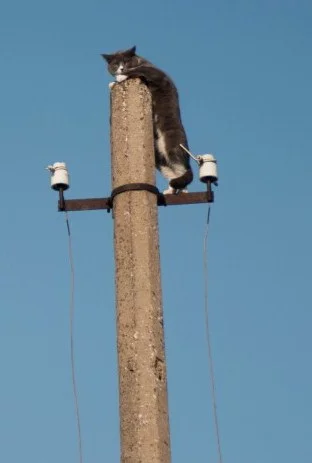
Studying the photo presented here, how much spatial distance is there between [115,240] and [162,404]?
0.85 m

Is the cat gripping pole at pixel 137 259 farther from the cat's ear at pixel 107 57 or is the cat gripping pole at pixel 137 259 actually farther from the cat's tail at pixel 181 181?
the cat's ear at pixel 107 57

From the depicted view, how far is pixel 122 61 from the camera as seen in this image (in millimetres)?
7020

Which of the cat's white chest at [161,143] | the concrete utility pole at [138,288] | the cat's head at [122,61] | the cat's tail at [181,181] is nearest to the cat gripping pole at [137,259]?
the concrete utility pole at [138,288]

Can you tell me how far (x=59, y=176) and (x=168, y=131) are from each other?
111 centimetres

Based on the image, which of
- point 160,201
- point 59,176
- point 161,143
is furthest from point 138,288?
point 161,143

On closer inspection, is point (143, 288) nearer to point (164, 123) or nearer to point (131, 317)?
point (131, 317)

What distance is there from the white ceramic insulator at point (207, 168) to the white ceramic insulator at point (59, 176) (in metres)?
0.72

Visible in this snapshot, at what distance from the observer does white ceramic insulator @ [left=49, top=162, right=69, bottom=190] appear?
515 cm

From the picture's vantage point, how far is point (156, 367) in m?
4.36

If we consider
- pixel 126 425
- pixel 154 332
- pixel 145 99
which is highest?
pixel 145 99

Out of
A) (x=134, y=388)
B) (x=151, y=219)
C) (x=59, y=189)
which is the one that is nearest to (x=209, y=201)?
(x=151, y=219)

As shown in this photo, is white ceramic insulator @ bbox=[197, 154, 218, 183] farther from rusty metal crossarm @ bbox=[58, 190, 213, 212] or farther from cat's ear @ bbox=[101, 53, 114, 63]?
cat's ear @ bbox=[101, 53, 114, 63]

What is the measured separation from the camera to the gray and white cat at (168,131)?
19.7 ft

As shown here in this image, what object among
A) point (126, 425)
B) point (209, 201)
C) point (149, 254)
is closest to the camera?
point (126, 425)
